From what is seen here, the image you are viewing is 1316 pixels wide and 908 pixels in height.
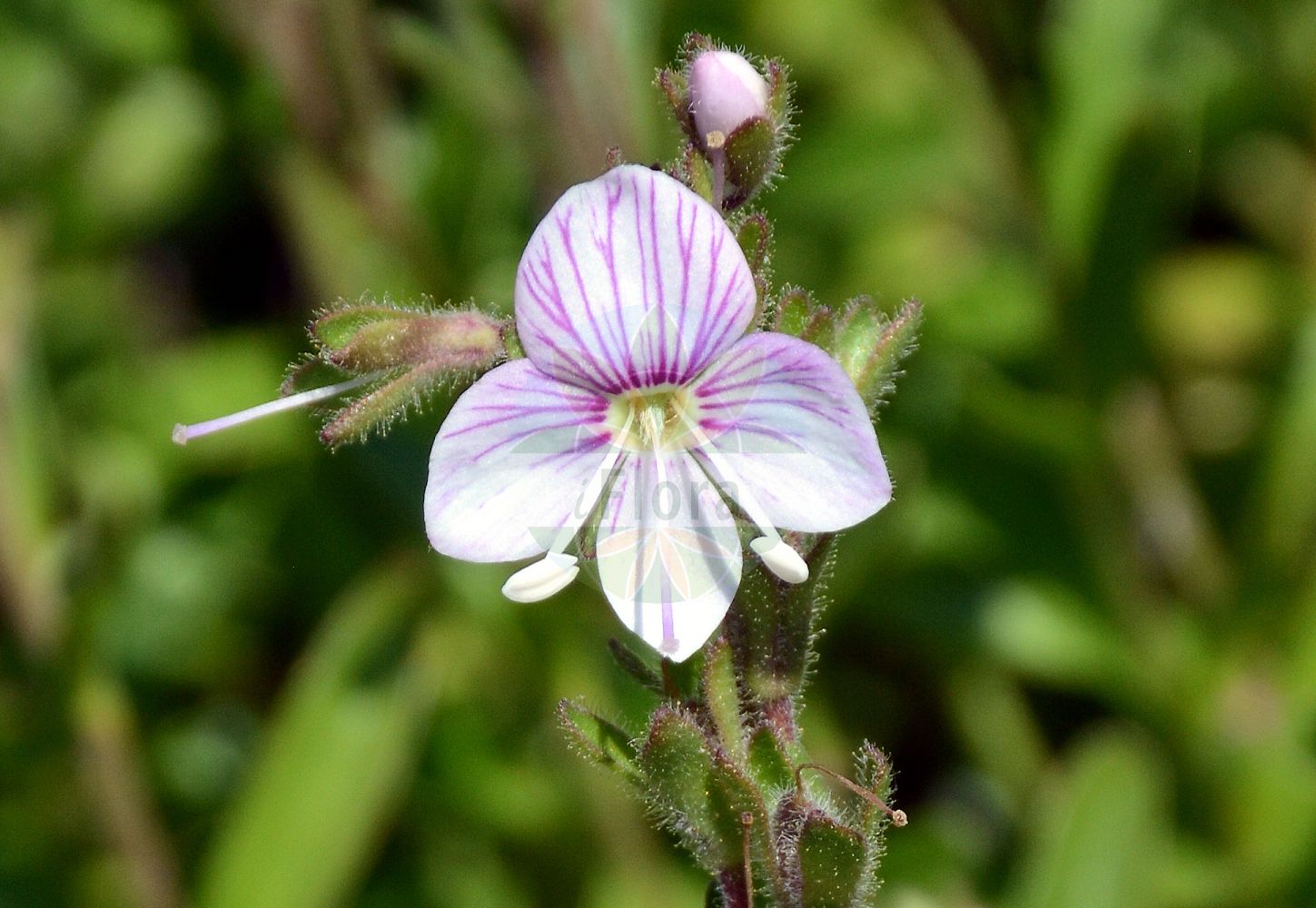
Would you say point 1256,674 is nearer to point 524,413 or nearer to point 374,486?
point 374,486

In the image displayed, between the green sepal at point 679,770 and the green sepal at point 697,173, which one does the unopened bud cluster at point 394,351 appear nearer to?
the green sepal at point 697,173

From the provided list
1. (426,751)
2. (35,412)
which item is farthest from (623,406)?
(35,412)

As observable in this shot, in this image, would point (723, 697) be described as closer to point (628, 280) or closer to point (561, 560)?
point (561, 560)

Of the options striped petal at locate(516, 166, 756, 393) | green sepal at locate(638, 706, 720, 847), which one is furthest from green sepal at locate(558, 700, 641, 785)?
striped petal at locate(516, 166, 756, 393)

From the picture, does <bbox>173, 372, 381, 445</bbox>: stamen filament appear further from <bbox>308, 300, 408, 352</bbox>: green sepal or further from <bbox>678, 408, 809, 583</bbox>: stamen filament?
<bbox>678, 408, 809, 583</bbox>: stamen filament

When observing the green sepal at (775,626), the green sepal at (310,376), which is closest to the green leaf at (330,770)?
the green sepal at (310,376)

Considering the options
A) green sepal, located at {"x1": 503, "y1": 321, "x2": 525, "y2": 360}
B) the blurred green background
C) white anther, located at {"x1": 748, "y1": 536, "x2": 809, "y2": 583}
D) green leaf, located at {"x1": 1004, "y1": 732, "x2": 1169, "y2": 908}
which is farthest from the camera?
the blurred green background
